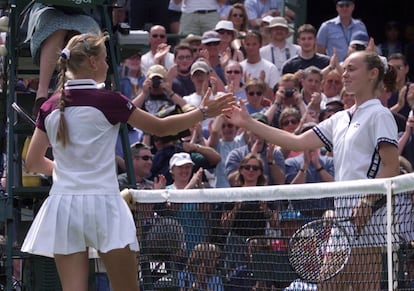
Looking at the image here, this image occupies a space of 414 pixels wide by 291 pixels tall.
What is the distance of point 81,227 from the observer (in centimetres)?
660

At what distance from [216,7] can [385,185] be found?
10.6 metres

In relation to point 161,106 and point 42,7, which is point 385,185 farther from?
point 161,106

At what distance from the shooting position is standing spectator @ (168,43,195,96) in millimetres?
13891

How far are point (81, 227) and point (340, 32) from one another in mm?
9606

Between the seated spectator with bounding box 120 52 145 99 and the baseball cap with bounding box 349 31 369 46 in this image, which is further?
the baseball cap with bounding box 349 31 369 46

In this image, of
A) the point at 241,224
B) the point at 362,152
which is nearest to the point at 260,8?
the point at 241,224

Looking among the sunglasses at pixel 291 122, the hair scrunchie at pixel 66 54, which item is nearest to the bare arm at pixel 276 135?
the hair scrunchie at pixel 66 54

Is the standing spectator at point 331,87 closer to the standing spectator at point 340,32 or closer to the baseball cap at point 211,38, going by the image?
the baseball cap at point 211,38

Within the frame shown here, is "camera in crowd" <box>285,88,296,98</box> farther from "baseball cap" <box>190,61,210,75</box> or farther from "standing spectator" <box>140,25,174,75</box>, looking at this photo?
"standing spectator" <box>140,25,174,75</box>

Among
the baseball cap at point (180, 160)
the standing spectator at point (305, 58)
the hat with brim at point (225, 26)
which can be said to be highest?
the hat with brim at point (225, 26)

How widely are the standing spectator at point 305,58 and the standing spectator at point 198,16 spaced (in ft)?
7.56

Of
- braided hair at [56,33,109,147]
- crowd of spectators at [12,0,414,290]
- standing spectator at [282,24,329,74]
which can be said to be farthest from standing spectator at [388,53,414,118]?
braided hair at [56,33,109,147]

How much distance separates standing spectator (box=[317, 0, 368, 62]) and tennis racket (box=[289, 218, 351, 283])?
9047mm

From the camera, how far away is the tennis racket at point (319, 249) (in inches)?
260
